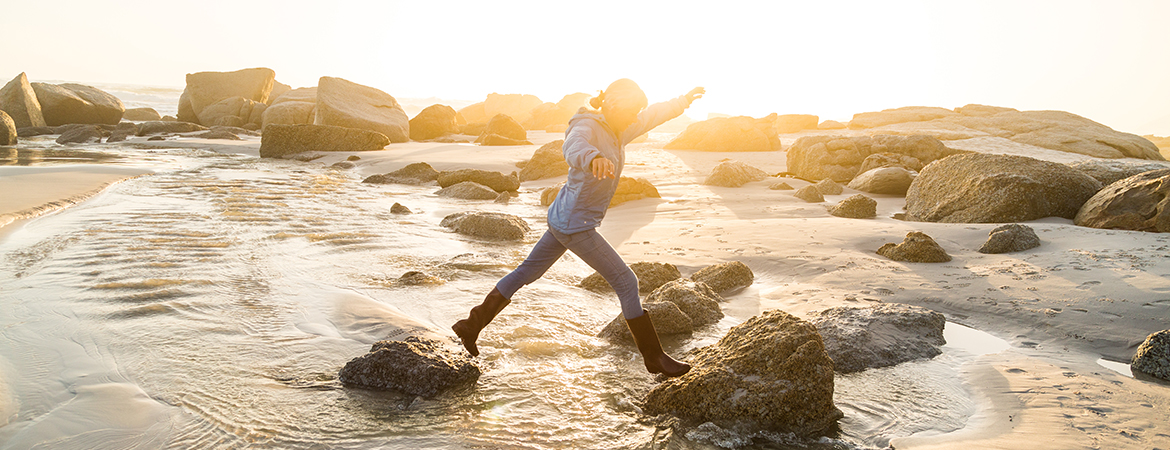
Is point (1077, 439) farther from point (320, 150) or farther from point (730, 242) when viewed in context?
point (320, 150)

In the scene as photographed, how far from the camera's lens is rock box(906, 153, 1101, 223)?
23.2ft

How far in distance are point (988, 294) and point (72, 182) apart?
12710 mm

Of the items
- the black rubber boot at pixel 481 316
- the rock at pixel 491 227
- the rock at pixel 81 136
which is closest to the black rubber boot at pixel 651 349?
the black rubber boot at pixel 481 316

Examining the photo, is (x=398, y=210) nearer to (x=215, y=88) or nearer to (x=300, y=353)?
(x=300, y=353)

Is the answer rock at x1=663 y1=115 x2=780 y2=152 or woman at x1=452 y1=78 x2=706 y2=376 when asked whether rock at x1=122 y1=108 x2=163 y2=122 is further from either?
woman at x1=452 y1=78 x2=706 y2=376

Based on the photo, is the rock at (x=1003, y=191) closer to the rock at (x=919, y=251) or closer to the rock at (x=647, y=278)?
the rock at (x=919, y=251)

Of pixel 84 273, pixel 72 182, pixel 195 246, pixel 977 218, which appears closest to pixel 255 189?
pixel 72 182

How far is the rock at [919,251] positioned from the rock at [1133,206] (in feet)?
6.65

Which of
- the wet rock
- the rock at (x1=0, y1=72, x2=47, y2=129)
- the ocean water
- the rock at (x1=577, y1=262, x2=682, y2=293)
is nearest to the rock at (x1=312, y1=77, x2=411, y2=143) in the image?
the rock at (x1=0, y1=72, x2=47, y2=129)

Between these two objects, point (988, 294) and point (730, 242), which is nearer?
point (988, 294)

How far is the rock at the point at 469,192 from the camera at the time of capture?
1130 centimetres

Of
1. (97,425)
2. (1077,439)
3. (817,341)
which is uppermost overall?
(817,341)

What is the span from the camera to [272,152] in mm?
18531

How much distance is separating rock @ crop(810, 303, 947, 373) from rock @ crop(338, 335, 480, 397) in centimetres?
209
